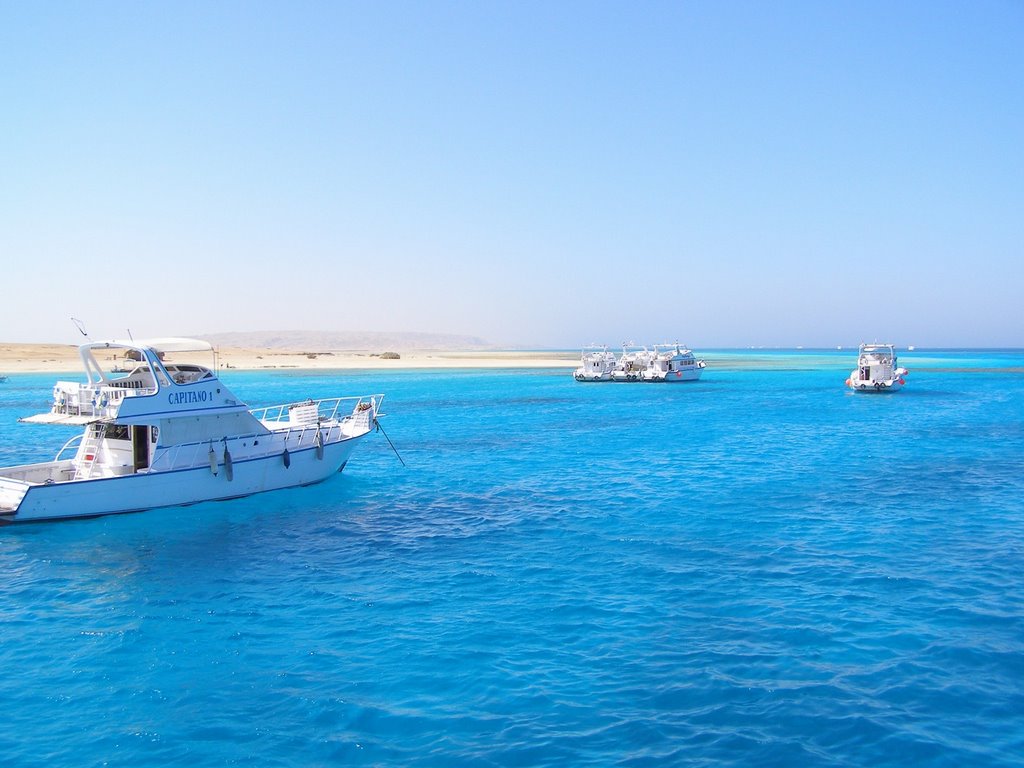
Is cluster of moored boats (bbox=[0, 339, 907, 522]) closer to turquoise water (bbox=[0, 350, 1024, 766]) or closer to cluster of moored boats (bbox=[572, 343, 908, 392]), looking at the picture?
turquoise water (bbox=[0, 350, 1024, 766])

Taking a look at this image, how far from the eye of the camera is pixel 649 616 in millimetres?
13805

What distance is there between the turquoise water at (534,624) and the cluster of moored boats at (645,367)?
63.3 m

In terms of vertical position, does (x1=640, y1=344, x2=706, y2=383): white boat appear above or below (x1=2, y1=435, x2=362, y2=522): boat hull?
above

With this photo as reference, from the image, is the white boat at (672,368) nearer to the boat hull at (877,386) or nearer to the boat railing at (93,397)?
the boat hull at (877,386)

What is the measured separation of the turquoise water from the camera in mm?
9805

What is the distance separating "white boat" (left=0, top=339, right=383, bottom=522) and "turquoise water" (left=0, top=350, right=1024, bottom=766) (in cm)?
75

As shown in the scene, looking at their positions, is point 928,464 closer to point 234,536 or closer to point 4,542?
point 234,536

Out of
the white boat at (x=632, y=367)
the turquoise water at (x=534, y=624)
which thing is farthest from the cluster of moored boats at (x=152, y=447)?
the white boat at (x=632, y=367)

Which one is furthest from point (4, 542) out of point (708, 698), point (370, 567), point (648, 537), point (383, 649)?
A: point (708, 698)

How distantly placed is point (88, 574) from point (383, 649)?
8.95 m

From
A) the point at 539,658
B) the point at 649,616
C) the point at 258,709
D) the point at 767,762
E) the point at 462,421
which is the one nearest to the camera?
the point at 767,762

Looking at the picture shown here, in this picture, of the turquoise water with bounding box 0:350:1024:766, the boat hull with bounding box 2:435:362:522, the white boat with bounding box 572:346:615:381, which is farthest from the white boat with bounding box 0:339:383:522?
the white boat with bounding box 572:346:615:381

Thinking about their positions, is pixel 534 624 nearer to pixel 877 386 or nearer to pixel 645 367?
pixel 877 386

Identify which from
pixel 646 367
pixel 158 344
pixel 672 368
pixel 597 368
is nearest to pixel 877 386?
pixel 672 368
